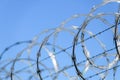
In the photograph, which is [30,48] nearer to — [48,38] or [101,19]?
[48,38]

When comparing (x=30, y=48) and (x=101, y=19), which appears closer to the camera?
(x=101, y=19)

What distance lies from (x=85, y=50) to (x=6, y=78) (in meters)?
3.51

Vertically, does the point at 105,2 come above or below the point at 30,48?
above

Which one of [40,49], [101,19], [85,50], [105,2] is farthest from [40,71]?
[105,2]

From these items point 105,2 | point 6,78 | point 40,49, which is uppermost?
point 105,2

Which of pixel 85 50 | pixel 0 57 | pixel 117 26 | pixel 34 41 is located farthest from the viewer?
pixel 0 57

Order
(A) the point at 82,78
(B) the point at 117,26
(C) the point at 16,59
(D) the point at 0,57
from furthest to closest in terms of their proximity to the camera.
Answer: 1. (D) the point at 0,57
2. (C) the point at 16,59
3. (A) the point at 82,78
4. (B) the point at 117,26

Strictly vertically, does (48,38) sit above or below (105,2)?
below

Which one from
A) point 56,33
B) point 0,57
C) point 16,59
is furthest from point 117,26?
point 0,57

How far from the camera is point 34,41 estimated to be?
1142 cm

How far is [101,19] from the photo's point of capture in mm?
10453

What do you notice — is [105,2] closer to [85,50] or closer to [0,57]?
[85,50]

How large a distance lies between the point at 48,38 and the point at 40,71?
1046 mm

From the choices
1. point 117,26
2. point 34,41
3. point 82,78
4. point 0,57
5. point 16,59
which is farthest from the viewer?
point 0,57
